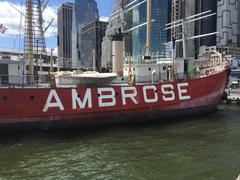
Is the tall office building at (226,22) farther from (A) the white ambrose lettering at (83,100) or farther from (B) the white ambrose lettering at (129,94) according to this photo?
(A) the white ambrose lettering at (83,100)

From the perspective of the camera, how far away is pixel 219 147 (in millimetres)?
16625

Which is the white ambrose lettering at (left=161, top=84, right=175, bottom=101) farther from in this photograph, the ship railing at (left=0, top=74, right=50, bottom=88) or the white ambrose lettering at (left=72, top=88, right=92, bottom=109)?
the ship railing at (left=0, top=74, right=50, bottom=88)

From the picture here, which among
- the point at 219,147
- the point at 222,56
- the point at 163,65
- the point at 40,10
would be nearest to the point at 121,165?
the point at 219,147

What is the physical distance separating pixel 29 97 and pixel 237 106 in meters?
22.4

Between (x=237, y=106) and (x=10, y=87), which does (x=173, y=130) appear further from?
(x=237, y=106)

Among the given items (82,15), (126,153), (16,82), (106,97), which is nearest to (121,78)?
(106,97)

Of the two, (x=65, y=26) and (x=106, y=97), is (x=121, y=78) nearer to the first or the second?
(x=106, y=97)

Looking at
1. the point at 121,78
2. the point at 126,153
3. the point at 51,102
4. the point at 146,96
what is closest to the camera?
the point at 126,153

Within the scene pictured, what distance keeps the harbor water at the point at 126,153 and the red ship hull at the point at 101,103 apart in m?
0.86

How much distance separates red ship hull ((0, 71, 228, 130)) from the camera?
20.1m

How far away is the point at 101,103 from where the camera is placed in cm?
2209

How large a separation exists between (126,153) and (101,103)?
6.95 metres

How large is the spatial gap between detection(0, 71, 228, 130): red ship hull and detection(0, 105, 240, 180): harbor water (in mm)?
860

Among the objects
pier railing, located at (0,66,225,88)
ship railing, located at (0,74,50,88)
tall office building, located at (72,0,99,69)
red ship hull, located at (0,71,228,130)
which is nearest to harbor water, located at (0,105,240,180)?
red ship hull, located at (0,71,228,130)
